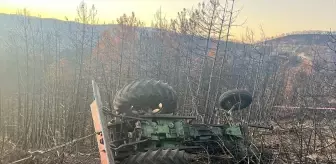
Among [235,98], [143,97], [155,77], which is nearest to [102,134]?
[143,97]

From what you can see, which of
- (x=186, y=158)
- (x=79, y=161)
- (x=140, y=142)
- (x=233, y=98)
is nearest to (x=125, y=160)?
(x=140, y=142)

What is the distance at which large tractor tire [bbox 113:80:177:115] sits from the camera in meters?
7.32

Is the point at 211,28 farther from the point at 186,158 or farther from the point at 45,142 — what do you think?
the point at 186,158

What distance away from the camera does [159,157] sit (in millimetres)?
5930

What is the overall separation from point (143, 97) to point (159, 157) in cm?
168

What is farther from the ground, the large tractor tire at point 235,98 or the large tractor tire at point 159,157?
the large tractor tire at point 235,98

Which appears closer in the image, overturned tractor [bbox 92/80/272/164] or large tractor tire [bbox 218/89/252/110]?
overturned tractor [bbox 92/80/272/164]

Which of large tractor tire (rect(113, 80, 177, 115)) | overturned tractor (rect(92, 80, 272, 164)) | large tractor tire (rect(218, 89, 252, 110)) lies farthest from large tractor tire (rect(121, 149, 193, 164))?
large tractor tire (rect(218, 89, 252, 110))

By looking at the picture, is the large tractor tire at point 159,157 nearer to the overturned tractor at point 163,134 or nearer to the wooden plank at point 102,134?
the overturned tractor at point 163,134

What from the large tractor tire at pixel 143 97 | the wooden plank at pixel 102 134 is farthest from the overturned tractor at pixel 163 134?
the wooden plank at pixel 102 134

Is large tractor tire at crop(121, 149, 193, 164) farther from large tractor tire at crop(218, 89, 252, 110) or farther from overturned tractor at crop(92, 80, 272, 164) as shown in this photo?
large tractor tire at crop(218, 89, 252, 110)

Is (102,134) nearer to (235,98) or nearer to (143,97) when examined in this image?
(143,97)

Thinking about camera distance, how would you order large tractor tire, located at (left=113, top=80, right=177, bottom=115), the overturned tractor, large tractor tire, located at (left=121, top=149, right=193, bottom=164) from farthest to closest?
large tractor tire, located at (left=113, top=80, right=177, bottom=115), the overturned tractor, large tractor tire, located at (left=121, top=149, right=193, bottom=164)

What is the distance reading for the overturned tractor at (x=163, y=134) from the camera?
6105 millimetres
